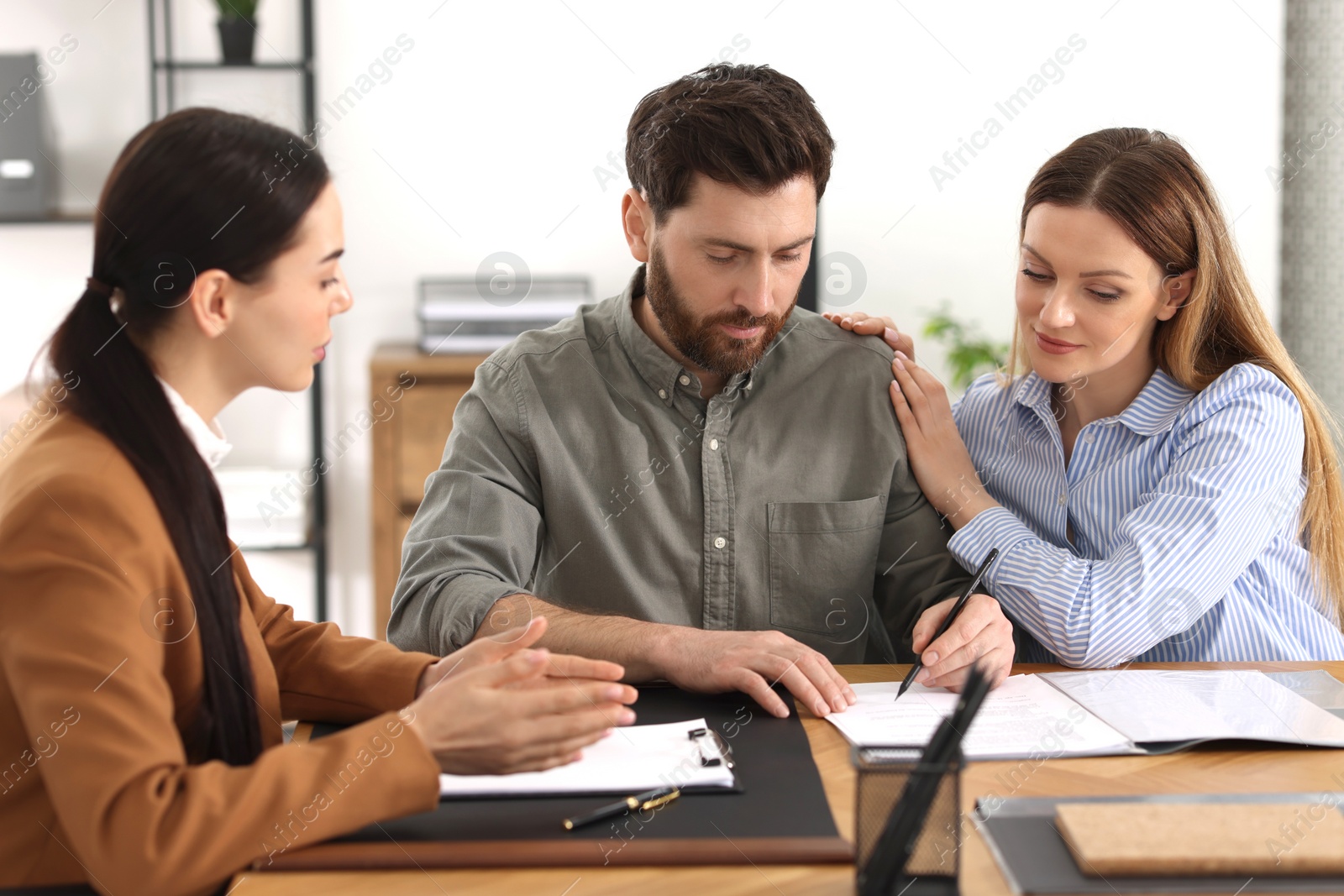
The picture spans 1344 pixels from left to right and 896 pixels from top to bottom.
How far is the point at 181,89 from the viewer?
3137mm

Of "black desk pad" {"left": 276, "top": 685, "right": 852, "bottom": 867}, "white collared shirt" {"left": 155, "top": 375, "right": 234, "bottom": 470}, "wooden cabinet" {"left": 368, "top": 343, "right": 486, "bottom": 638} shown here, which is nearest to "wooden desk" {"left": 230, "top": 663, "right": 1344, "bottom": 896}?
"black desk pad" {"left": 276, "top": 685, "right": 852, "bottom": 867}

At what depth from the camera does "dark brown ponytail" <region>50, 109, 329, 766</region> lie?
3.39 ft

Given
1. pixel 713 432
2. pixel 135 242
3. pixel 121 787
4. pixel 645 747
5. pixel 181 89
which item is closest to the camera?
pixel 121 787

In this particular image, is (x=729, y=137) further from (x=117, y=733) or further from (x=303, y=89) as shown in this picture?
(x=303, y=89)

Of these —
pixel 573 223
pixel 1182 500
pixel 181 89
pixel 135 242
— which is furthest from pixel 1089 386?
pixel 181 89

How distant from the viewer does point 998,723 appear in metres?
1.25

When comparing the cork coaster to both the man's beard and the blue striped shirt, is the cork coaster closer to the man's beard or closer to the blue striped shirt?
the blue striped shirt

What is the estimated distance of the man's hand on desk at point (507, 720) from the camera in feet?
3.22

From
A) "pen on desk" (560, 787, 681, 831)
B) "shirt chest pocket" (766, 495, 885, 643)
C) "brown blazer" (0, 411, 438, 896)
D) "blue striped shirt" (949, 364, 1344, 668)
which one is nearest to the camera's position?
"brown blazer" (0, 411, 438, 896)

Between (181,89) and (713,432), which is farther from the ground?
(181,89)

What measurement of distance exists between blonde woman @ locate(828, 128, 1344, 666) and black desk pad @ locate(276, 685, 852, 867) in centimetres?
57

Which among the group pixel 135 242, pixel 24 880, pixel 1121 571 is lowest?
pixel 24 880

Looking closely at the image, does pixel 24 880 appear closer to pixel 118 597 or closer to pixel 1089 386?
pixel 118 597

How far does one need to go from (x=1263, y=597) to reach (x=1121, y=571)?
290mm
